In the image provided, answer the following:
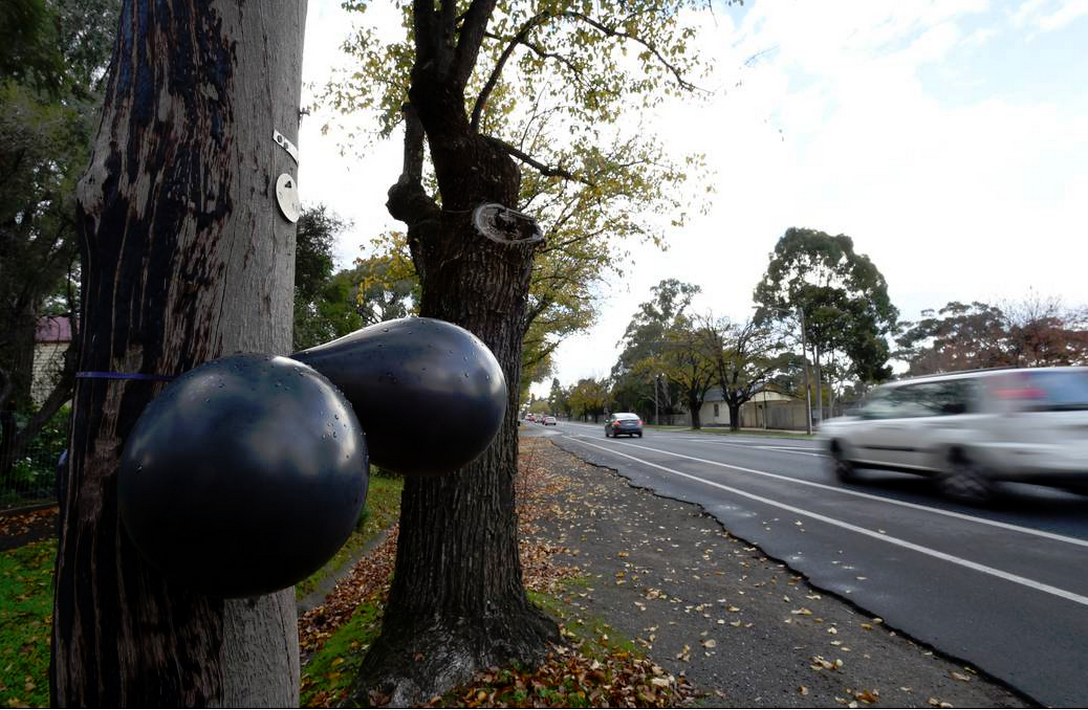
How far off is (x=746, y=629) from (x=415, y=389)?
4270 mm

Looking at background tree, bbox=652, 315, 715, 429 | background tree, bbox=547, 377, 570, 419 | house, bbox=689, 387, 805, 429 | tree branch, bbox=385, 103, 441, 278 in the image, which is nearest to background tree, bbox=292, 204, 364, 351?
tree branch, bbox=385, 103, 441, 278

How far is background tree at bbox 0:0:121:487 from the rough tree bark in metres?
7.88

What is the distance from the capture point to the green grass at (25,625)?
4.27 metres

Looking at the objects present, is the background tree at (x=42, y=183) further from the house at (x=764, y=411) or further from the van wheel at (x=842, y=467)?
the house at (x=764, y=411)

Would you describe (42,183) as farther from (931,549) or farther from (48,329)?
(931,549)

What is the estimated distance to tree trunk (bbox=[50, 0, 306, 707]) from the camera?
102cm

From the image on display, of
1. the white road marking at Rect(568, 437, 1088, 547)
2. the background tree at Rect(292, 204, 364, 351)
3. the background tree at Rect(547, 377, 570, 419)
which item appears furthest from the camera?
the background tree at Rect(547, 377, 570, 419)

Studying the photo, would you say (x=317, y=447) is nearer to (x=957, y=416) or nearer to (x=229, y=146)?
(x=229, y=146)

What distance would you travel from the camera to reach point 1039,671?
3598 mm

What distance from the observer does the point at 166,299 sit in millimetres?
1099

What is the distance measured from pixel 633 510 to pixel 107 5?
1415cm

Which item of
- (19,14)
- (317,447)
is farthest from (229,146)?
(19,14)

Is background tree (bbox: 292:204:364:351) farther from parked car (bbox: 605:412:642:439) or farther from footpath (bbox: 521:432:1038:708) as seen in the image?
parked car (bbox: 605:412:642:439)

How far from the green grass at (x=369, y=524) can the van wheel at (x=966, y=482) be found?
781cm
